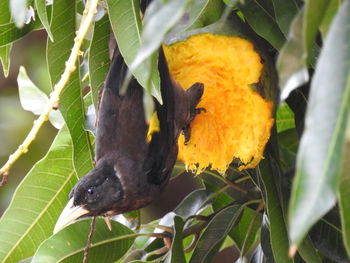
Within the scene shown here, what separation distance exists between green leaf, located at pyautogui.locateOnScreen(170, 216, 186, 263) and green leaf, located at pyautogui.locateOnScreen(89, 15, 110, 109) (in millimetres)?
242

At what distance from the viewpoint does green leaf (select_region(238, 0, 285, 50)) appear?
109cm

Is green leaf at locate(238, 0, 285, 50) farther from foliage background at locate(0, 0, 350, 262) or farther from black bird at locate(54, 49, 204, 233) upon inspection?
black bird at locate(54, 49, 204, 233)

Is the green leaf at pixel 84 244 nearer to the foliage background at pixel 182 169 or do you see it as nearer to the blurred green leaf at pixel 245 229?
the foliage background at pixel 182 169

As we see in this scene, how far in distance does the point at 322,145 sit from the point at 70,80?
727 millimetres

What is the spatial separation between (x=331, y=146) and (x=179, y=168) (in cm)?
89

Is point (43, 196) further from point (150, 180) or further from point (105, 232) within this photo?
point (150, 180)

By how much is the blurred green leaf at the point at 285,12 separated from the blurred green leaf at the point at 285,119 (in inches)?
15.7

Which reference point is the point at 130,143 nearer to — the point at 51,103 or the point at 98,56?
the point at 98,56

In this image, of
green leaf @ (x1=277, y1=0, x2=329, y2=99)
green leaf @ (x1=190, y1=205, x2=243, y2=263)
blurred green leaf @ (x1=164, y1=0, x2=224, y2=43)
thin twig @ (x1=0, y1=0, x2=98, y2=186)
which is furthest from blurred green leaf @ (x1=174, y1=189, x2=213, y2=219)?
green leaf @ (x1=277, y1=0, x2=329, y2=99)

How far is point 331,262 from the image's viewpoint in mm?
1212

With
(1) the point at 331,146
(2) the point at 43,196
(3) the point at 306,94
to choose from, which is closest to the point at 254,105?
(3) the point at 306,94

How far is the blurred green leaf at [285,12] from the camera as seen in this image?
1025 mm

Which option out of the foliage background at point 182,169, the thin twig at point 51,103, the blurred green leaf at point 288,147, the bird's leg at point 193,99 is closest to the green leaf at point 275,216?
the foliage background at point 182,169

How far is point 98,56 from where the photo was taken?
1.19 meters
